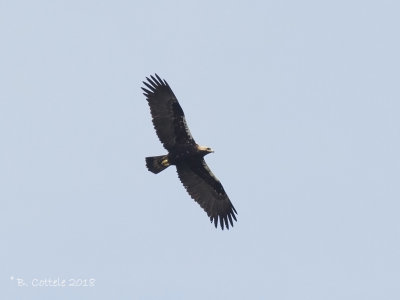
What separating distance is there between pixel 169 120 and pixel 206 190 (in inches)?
116

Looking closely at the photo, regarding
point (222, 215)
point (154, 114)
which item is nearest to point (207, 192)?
point (222, 215)

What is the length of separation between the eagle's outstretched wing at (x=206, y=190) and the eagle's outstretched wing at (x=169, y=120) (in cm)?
99

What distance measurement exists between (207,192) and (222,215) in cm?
96

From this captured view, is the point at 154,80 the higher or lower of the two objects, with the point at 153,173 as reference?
higher

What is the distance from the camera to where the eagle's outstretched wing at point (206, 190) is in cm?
3688

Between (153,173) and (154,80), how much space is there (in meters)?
2.92

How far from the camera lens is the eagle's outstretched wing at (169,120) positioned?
35781 millimetres

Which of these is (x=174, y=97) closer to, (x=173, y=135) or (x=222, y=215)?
(x=173, y=135)

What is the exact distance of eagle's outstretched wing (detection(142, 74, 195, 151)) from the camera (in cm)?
3578

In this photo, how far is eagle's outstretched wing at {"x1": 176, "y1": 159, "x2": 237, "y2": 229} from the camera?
3688 cm

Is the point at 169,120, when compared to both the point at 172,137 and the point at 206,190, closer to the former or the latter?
the point at 172,137

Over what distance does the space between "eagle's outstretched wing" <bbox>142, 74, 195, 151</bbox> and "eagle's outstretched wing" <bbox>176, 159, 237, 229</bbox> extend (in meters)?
0.99

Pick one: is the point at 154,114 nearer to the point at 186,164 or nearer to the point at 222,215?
the point at 186,164

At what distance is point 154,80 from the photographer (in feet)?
119
